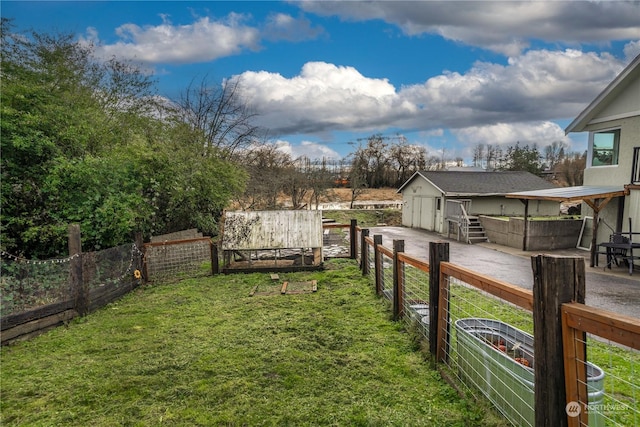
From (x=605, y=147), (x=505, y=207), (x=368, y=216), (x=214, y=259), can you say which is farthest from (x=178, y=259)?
(x=368, y=216)

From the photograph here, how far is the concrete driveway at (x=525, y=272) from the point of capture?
6734 mm

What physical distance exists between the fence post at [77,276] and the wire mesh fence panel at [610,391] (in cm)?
682

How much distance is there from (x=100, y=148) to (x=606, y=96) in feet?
49.4

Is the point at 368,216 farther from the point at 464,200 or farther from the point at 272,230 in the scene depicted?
the point at 272,230

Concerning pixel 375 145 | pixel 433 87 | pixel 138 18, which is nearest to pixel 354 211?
pixel 433 87

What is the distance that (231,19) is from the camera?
413 inches

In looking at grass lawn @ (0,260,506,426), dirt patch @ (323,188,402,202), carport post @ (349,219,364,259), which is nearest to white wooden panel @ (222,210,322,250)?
carport post @ (349,219,364,259)

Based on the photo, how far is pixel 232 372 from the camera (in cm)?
377

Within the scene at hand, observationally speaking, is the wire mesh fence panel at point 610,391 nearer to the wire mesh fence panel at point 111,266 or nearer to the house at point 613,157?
the wire mesh fence panel at point 111,266

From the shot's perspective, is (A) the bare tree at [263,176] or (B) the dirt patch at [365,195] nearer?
(A) the bare tree at [263,176]

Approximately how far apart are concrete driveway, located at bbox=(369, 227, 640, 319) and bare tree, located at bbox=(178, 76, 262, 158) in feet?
29.5

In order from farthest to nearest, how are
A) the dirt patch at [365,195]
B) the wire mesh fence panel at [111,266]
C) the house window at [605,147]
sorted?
the dirt patch at [365,195] → the house window at [605,147] → the wire mesh fence panel at [111,266]

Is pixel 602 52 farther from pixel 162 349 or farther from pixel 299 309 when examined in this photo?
pixel 162 349

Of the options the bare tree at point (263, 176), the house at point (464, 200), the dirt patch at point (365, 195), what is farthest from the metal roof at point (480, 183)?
the dirt patch at point (365, 195)
